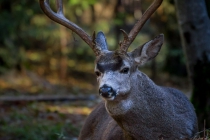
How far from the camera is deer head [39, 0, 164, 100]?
5522 millimetres

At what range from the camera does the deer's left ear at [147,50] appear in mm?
6051

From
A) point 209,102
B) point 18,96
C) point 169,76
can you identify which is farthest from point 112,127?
point 169,76

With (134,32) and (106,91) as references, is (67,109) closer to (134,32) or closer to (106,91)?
(134,32)

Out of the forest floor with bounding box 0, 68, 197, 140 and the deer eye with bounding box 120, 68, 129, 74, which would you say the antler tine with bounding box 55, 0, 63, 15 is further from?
the forest floor with bounding box 0, 68, 197, 140

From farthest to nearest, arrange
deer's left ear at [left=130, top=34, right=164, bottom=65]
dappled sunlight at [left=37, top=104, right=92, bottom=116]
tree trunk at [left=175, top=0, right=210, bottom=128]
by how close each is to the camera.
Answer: dappled sunlight at [left=37, top=104, right=92, bottom=116]
tree trunk at [left=175, top=0, right=210, bottom=128]
deer's left ear at [left=130, top=34, right=164, bottom=65]

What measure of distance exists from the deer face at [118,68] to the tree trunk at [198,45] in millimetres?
2023

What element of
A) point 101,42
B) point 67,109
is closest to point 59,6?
point 101,42

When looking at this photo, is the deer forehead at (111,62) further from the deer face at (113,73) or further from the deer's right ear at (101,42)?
the deer's right ear at (101,42)

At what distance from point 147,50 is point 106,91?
103 centimetres

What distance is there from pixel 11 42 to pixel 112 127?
36.0ft

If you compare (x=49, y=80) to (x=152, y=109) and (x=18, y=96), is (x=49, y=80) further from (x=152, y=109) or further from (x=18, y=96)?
(x=152, y=109)

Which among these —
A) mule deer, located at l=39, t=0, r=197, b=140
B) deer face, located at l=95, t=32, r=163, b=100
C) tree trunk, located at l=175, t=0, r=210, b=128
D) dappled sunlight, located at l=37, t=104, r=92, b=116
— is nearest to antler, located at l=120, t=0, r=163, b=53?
mule deer, located at l=39, t=0, r=197, b=140

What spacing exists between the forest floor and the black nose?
5.97 feet

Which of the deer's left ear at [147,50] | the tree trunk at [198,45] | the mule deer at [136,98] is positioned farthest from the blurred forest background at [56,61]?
the deer's left ear at [147,50]
